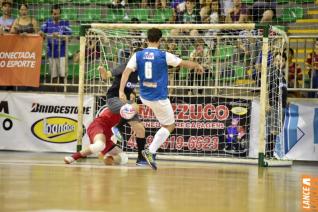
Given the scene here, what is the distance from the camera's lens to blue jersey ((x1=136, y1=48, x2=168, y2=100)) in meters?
12.0

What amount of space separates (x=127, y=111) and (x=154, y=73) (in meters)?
0.83

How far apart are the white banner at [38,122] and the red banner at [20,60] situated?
1.17ft

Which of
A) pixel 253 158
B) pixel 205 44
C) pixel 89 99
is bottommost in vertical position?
pixel 253 158

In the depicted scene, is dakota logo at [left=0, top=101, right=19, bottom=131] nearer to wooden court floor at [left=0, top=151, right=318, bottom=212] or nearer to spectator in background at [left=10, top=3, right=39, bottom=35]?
spectator in background at [left=10, top=3, right=39, bottom=35]

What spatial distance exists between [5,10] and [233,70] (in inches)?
242

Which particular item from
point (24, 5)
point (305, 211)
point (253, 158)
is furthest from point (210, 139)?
point (305, 211)

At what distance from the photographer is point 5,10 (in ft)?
58.3

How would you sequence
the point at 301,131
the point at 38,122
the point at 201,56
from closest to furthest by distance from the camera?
the point at 301,131, the point at 201,56, the point at 38,122

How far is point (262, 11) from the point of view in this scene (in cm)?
1706

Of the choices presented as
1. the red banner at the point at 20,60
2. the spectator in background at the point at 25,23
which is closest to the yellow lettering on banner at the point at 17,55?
the red banner at the point at 20,60

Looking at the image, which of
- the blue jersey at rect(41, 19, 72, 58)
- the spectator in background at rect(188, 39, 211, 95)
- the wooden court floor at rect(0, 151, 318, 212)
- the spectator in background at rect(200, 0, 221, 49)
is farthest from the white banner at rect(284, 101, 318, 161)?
the blue jersey at rect(41, 19, 72, 58)

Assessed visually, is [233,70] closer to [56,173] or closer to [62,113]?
[62,113]

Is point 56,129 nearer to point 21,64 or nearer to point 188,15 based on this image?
point 21,64

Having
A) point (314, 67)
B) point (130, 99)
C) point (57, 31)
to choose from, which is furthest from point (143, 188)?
point (57, 31)
